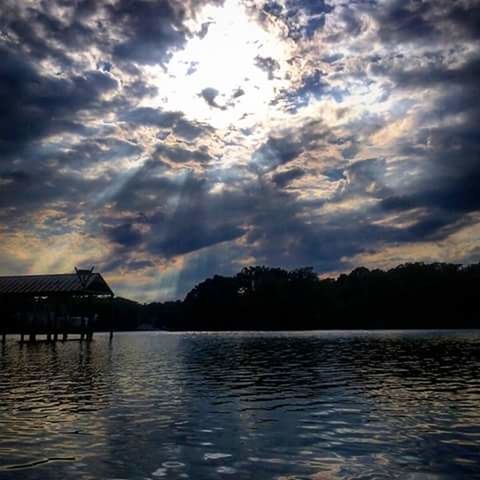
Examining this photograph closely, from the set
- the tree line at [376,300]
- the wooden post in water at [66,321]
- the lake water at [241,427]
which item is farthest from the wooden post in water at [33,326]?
the tree line at [376,300]

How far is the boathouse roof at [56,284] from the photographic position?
68.6 m

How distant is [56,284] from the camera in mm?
69750

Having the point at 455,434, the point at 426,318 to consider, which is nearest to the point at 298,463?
the point at 455,434

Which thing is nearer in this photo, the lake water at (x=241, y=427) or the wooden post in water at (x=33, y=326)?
the lake water at (x=241, y=427)

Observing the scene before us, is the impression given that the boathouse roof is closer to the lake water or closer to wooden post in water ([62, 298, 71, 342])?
wooden post in water ([62, 298, 71, 342])

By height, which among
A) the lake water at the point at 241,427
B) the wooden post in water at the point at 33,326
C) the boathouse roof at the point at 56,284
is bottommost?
the lake water at the point at 241,427

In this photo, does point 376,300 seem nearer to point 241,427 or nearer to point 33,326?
point 33,326

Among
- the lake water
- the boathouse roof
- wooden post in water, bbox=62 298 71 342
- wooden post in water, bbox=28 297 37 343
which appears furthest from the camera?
wooden post in water, bbox=62 298 71 342

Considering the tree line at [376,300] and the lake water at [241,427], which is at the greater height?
the tree line at [376,300]

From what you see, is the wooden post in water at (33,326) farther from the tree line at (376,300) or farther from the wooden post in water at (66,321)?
the tree line at (376,300)

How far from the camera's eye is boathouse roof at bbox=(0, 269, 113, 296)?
225 ft

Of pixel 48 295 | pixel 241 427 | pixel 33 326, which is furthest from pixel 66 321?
pixel 241 427

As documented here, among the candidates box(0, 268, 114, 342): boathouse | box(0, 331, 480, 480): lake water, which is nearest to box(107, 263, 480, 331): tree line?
box(0, 268, 114, 342): boathouse

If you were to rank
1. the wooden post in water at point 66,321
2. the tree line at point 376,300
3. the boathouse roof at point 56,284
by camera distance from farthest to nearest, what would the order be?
the tree line at point 376,300 < the wooden post in water at point 66,321 < the boathouse roof at point 56,284
